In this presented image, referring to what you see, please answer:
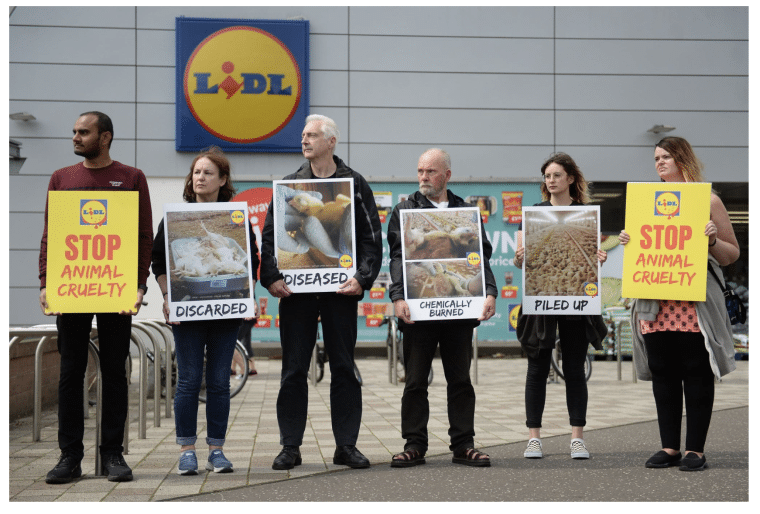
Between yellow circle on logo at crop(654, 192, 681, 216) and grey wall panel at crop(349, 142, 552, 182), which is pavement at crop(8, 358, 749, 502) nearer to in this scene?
yellow circle on logo at crop(654, 192, 681, 216)

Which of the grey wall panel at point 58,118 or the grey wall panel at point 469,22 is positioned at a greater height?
→ the grey wall panel at point 469,22

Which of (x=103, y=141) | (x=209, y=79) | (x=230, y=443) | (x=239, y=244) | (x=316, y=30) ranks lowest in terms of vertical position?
(x=230, y=443)

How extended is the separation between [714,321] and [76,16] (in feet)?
45.4

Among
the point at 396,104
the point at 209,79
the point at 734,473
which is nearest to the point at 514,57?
the point at 396,104

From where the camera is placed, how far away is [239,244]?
185 inches

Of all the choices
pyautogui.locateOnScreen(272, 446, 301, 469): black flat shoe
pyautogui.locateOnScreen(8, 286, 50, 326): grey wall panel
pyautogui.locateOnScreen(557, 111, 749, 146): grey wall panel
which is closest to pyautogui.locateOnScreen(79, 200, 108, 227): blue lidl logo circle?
pyautogui.locateOnScreen(272, 446, 301, 469): black flat shoe

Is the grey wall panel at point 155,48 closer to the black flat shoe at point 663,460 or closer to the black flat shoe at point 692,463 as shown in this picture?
the black flat shoe at point 663,460

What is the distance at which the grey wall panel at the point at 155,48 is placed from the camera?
1537cm

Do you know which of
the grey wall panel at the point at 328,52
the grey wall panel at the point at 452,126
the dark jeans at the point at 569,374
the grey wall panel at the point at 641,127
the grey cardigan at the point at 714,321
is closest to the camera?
the grey cardigan at the point at 714,321

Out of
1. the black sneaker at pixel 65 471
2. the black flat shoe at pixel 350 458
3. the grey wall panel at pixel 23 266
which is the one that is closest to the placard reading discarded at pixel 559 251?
the black flat shoe at pixel 350 458

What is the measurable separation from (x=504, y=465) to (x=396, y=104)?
38.7ft

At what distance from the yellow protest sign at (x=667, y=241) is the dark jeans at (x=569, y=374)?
1.45 ft

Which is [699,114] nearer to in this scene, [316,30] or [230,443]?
[316,30]

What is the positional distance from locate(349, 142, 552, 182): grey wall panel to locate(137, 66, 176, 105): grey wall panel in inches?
140
